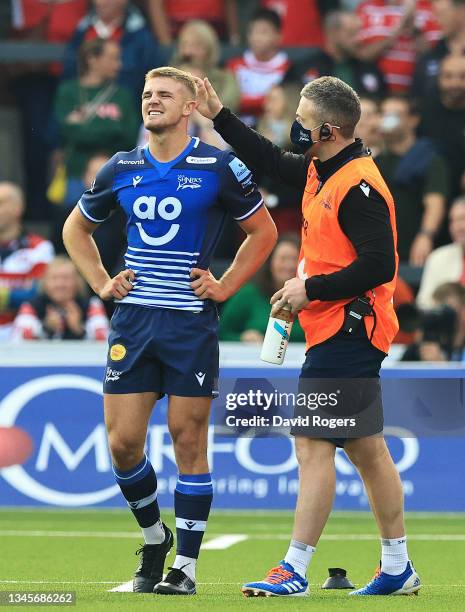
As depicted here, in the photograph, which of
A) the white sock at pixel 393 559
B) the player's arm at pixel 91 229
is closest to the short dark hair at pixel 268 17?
the player's arm at pixel 91 229

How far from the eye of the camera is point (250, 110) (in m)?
13.9

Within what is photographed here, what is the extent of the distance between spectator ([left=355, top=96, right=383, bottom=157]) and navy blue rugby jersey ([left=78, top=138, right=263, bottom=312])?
6.03 m

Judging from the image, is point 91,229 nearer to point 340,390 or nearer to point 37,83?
point 340,390

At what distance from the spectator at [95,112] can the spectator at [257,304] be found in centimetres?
238

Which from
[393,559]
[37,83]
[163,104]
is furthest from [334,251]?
[37,83]

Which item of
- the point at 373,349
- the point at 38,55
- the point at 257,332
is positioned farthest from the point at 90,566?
the point at 38,55

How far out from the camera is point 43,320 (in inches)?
484

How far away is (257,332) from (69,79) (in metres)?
3.67

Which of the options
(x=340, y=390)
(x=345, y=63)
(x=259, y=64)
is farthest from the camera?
(x=259, y=64)

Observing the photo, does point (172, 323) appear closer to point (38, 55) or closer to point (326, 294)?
point (326, 294)

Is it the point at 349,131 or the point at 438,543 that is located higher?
the point at 349,131

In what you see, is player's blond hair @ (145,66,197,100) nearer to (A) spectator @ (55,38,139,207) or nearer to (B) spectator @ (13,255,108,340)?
(B) spectator @ (13,255,108,340)

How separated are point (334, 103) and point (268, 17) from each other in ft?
24.9

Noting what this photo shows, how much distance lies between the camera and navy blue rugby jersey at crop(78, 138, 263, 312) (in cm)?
660
